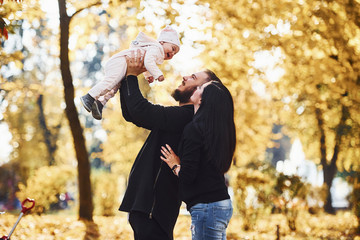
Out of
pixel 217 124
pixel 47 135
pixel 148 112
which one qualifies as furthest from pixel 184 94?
pixel 47 135

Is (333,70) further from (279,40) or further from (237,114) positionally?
(237,114)

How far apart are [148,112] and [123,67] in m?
0.47

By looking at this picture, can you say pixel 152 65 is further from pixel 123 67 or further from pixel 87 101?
pixel 87 101

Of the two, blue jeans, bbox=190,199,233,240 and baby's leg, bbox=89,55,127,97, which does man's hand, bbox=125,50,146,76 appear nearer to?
baby's leg, bbox=89,55,127,97

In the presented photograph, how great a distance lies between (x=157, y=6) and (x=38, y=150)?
18190 millimetres

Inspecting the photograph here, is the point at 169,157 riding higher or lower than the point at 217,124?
lower

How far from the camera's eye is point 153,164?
3229 mm

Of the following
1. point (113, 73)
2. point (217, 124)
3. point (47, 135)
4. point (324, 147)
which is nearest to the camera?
point (217, 124)

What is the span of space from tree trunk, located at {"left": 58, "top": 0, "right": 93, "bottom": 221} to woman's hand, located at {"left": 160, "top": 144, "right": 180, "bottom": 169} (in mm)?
7024

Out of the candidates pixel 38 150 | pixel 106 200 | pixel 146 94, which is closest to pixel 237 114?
pixel 146 94

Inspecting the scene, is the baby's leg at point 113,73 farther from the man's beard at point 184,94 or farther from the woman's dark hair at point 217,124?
the woman's dark hair at point 217,124

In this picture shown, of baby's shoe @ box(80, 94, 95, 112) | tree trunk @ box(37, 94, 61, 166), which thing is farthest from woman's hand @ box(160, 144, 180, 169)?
tree trunk @ box(37, 94, 61, 166)

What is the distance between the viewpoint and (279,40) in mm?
9391

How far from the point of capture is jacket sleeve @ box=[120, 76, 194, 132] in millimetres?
3170
